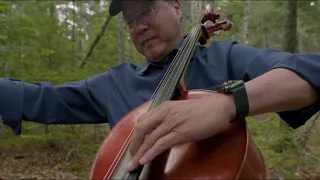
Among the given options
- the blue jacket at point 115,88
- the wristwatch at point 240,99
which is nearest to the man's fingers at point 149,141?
the wristwatch at point 240,99

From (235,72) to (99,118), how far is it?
0.83m

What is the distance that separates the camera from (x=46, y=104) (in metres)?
1.60

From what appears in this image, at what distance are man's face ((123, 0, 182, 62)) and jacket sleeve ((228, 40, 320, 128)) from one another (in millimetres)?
310

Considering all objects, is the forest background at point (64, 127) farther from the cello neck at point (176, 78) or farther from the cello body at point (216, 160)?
the cello body at point (216, 160)

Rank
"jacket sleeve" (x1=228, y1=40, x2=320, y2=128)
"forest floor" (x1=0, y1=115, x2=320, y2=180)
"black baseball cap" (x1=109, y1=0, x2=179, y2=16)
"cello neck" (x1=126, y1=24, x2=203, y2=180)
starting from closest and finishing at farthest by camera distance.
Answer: "jacket sleeve" (x1=228, y1=40, x2=320, y2=128)
"cello neck" (x1=126, y1=24, x2=203, y2=180)
"black baseball cap" (x1=109, y1=0, x2=179, y2=16)
"forest floor" (x1=0, y1=115, x2=320, y2=180)

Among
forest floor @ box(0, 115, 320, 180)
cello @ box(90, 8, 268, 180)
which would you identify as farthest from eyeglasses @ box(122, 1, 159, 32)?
forest floor @ box(0, 115, 320, 180)

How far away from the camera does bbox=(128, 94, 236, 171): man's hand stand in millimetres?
774

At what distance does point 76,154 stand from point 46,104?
435 cm

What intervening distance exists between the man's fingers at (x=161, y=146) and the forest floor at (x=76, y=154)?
3332 mm

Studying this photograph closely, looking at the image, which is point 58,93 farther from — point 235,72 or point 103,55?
point 103,55

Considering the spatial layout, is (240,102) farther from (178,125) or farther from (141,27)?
(141,27)

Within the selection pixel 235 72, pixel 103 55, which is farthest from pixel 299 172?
pixel 103 55

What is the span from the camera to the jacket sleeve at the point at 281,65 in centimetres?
93

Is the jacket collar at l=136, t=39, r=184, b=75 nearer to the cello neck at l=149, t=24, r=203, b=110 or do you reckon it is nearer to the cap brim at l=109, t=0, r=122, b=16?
the cello neck at l=149, t=24, r=203, b=110
